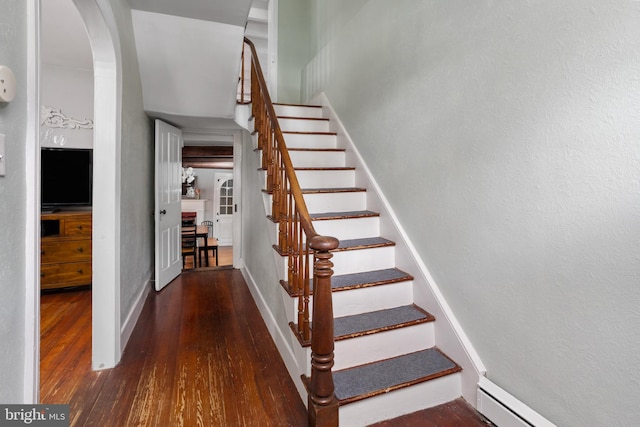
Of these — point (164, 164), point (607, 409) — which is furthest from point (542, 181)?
point (164, 164)

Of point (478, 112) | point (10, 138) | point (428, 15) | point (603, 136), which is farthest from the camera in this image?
point (428, 15)

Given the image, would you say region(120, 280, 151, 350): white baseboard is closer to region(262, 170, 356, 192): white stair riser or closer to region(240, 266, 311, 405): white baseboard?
region(240, 266, 311, 405): white baseboard

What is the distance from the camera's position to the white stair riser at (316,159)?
3078 millimetres

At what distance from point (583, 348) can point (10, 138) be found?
2179 mm

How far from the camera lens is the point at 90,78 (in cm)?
396

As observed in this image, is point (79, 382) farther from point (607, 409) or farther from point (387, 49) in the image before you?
point (387, 49)

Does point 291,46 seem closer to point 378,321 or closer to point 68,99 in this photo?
point 68,99

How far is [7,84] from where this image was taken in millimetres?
878

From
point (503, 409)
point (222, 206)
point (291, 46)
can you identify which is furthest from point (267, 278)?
point (222, 206)

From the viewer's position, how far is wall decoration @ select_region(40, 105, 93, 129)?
3.78 m

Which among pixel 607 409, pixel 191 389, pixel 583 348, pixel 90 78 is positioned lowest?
pixel 191 389

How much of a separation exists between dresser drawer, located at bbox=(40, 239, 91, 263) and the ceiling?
1826 mm

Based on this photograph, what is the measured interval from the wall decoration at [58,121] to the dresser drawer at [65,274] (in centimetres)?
175

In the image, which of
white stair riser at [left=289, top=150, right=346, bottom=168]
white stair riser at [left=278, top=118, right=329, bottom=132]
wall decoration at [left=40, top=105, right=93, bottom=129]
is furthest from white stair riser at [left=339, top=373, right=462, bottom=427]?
wall decoration at [left=40, top=105, right=93, bottom=129]
